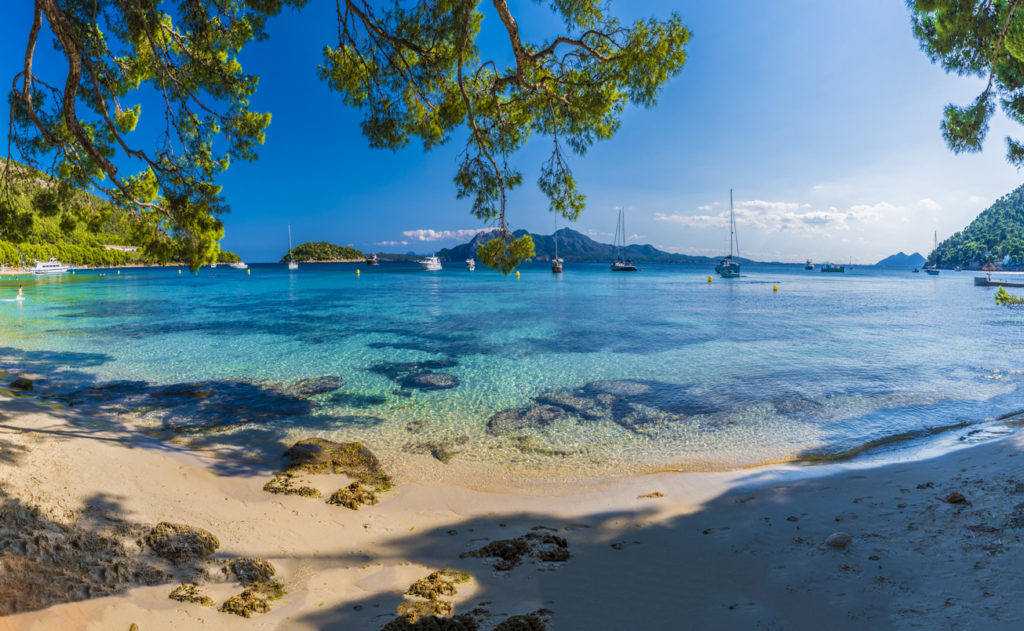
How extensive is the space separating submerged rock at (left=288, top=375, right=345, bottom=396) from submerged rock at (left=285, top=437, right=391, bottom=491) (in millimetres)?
4289

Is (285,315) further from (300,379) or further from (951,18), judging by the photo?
(951,18)

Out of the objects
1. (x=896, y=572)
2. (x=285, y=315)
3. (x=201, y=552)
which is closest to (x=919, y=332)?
(x=896, y=572)

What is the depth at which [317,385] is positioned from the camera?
11688 mm

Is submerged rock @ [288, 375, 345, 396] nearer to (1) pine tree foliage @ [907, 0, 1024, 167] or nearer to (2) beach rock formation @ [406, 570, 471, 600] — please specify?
(2) beach rock formation @ [406, 570, 471, 600]

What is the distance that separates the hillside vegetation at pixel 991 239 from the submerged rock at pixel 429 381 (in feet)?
582

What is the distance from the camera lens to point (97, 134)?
314 inches

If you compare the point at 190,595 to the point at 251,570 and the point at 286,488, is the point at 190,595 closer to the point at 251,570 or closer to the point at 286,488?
the point at 251,570

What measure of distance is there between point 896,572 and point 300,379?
41.0 feet

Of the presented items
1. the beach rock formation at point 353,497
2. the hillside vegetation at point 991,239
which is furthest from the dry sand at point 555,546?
the hillside vegetation at point 991,239

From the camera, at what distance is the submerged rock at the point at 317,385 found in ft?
36.3

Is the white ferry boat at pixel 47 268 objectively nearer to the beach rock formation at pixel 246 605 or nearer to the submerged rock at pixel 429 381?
the submerged rock at pixel 429 381

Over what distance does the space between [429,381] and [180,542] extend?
839 centimetres

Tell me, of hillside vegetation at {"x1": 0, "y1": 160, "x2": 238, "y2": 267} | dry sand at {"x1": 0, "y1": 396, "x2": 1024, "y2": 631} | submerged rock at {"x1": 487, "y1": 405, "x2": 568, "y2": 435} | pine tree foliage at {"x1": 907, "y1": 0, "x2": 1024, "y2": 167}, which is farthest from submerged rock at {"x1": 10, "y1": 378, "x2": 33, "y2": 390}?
Answer: pine tree foliage at {"x1": 907, "y1": 0, "x2": 1024, "y2": 167}

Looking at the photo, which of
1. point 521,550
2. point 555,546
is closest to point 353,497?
point 521,550
